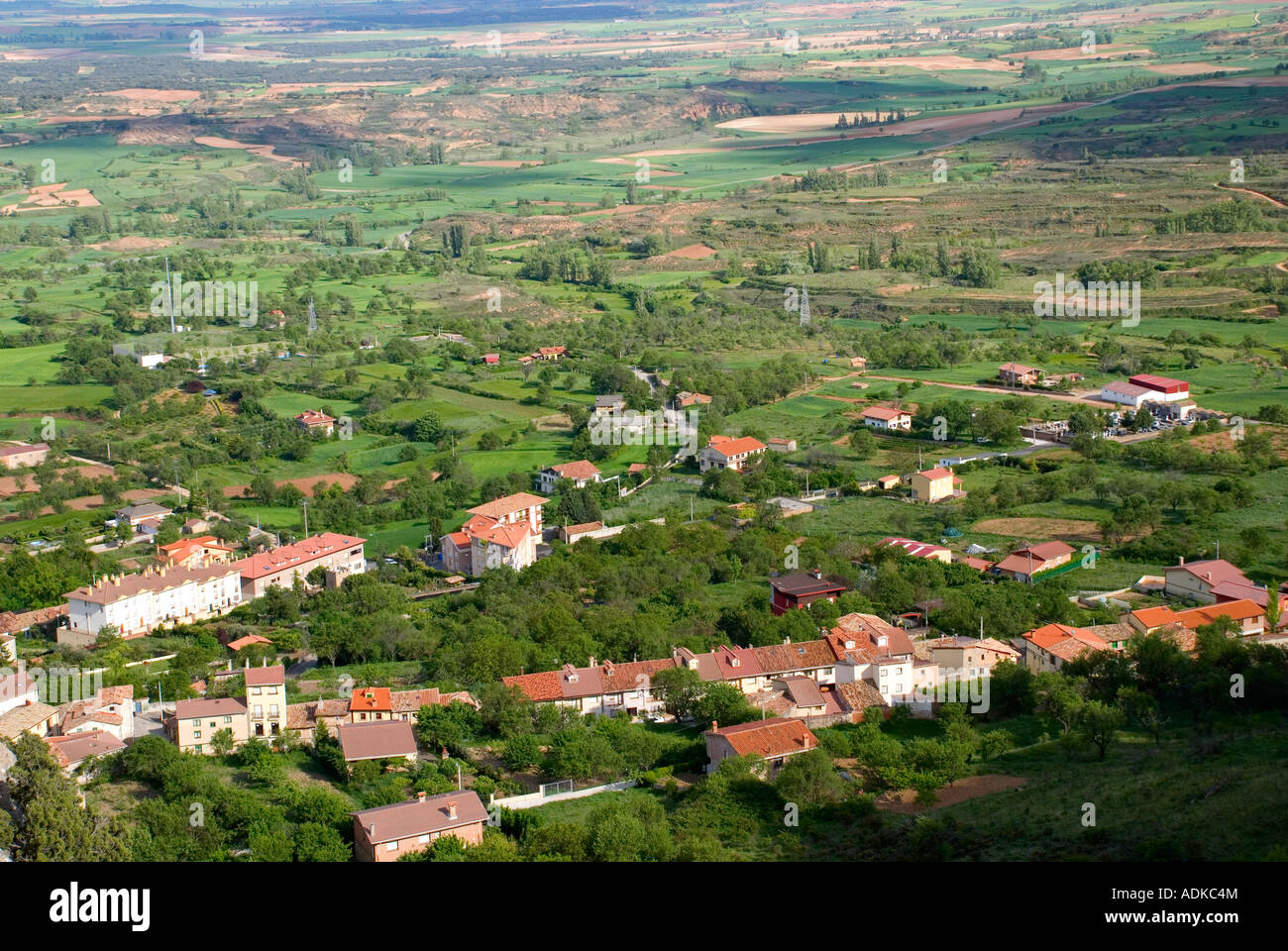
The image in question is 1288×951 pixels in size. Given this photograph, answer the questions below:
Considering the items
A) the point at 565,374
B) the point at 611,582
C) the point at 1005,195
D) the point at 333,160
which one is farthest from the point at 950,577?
the point at 333,160

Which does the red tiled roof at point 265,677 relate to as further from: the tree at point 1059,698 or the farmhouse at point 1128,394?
the farmhouse at point 1128,394

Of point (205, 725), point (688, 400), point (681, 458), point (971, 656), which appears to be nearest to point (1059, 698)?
point (971, 656)

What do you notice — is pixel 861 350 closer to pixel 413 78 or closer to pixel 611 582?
pixel 611 582

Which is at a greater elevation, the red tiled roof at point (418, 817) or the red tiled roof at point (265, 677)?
the red tiled roof at point (418, 817)

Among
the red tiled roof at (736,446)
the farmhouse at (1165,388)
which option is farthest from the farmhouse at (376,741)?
the farmhouse at (1165,388)

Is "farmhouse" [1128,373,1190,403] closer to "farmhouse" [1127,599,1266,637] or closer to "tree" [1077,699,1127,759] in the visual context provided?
"farmhouse" [1127,599,1266,637]

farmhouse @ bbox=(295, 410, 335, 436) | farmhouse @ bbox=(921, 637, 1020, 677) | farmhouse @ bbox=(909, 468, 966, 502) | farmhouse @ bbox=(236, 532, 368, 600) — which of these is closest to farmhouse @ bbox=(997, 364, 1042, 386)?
farmhouse @ bbox=(909, 468, 966, 502)

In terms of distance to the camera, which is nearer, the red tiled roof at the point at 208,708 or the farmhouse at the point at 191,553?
the red tiled roof at the point at 208,708
